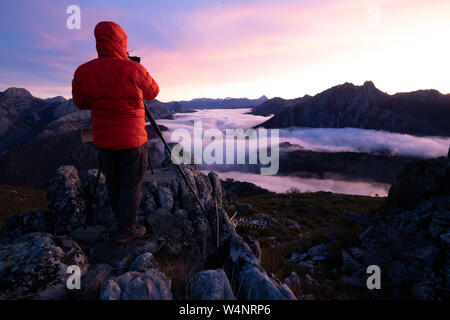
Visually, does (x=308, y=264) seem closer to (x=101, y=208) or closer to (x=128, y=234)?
(x=128, y=234)

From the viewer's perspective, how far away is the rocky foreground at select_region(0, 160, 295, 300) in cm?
298

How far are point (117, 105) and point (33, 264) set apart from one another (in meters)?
3.03

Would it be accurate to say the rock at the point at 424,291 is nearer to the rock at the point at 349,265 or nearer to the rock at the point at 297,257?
the rock at the point at 349,265

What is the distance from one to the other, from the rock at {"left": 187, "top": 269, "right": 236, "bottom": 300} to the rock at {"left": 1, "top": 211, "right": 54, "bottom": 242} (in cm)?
664

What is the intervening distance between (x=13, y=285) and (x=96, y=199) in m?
4.38

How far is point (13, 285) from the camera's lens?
10.3 feet

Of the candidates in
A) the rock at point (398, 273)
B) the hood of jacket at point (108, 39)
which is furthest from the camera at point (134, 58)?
the rock at point (398, 273)

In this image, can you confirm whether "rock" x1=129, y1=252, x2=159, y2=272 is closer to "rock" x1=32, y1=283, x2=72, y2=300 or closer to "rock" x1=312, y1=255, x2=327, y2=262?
"rock" x1=32, y1=283, x2=72, y2=300

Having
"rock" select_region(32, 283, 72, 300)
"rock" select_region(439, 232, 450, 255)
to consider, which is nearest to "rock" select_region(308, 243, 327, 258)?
"rock" select_region(439, 232, 450, 255)

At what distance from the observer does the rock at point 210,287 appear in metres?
2.84
